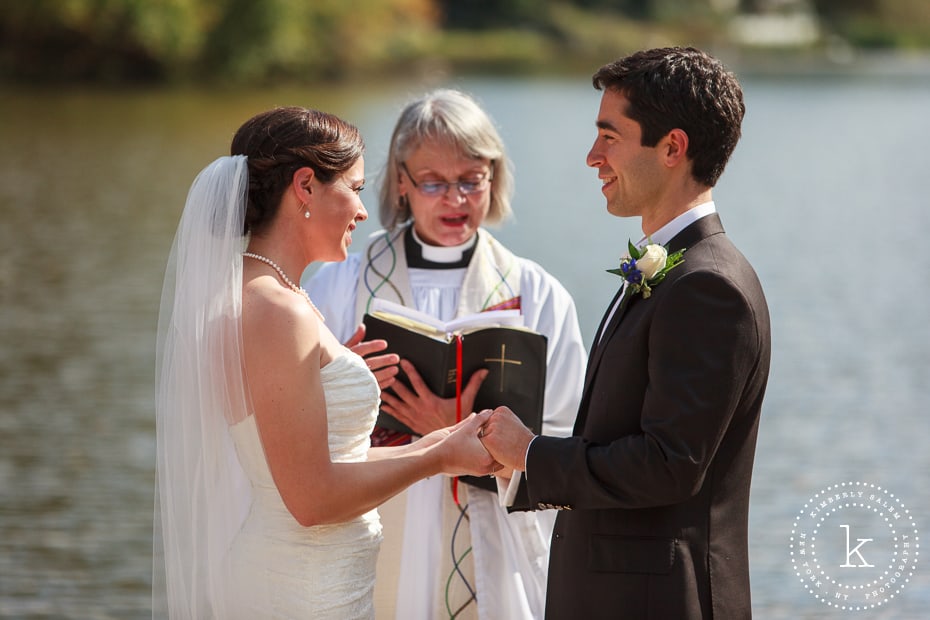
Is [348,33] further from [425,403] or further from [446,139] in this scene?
[425,403]

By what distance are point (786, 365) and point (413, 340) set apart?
28.5ft

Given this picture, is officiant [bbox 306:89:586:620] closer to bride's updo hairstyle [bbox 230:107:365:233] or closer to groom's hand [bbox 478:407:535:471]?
groom's hand [bbox 478:407:535:471]

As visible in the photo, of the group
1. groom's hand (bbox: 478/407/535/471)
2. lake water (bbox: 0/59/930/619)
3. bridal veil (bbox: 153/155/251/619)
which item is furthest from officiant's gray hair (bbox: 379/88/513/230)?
groom's hand (bbox: 478/407/535/471)

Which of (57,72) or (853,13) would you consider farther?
(853,13)

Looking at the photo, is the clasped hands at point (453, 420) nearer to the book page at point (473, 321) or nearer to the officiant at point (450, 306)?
the officiant at point (450, 306)

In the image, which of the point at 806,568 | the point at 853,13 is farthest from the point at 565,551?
the point at 853,13

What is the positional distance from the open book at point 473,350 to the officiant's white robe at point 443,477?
351 mm

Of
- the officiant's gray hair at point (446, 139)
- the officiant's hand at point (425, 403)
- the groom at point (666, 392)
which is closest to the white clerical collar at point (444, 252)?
the officiant's gray hair at point (446, 139)

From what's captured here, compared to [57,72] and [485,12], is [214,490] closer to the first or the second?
[57,72]

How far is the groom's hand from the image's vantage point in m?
3.17

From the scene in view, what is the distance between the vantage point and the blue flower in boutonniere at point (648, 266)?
2.94 metres

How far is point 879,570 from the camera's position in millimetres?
7766

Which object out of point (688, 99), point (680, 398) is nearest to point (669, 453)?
point (680, 398)

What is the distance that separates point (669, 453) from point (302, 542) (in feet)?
3.33
